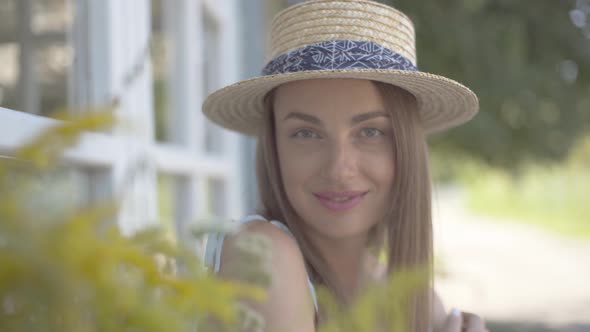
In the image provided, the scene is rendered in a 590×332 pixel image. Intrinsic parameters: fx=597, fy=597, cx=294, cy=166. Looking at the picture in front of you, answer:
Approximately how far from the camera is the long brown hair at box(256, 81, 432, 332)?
59.3 inches

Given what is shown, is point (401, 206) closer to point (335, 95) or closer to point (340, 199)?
point (340, 199)

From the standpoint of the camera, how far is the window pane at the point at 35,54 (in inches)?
53.1

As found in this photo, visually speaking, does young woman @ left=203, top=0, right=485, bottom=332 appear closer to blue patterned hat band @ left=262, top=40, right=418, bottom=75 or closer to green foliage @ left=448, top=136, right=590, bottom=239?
blue patterned hat band @ left=262, top=40, right=418, bottom=75

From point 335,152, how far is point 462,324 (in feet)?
1.95

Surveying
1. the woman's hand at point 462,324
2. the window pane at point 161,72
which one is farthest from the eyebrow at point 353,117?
Result: the window pane at point 161,72

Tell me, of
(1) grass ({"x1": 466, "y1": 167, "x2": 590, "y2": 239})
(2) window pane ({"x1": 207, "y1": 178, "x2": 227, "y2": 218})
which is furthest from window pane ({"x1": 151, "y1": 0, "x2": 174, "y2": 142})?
(1) grass ({"x1": 466, "y1": 167, "x2": 590, "y2": 239})

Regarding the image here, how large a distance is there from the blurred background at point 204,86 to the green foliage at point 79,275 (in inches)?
0.8

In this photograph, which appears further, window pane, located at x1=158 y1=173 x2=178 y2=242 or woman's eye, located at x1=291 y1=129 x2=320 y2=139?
window pane, located at x1=158 y1=173 x2=178 y2=242

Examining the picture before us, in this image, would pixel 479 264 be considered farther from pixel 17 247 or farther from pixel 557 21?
pixel 17 247

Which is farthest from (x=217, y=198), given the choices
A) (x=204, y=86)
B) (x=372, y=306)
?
(x=372, y=306)

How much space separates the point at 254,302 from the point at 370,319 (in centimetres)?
70

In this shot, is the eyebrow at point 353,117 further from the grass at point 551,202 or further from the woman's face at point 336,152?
the grass at point 551,202

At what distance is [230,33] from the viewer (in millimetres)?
3715

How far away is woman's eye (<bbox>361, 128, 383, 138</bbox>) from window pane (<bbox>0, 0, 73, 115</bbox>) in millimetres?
779
